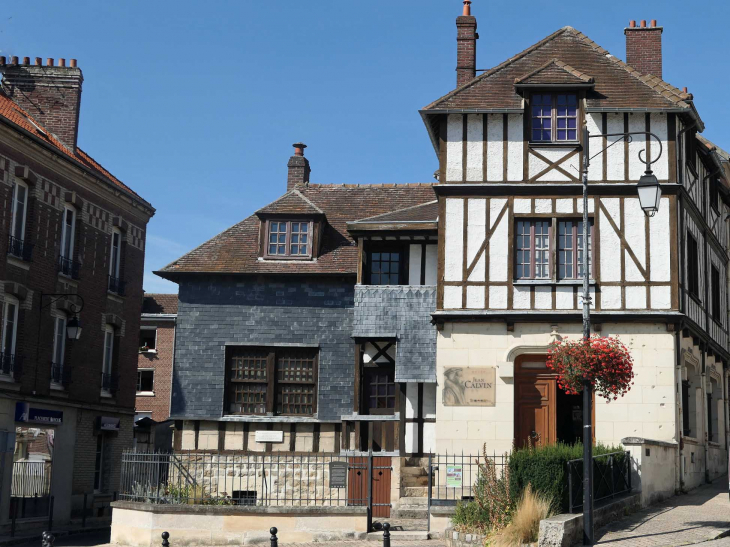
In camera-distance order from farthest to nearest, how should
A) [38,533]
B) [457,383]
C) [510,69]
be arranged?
[38,533] → [510,69] → [457,383]

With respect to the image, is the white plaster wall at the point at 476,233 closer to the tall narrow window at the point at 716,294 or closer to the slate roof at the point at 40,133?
the tall narrow window at the point at 716,294

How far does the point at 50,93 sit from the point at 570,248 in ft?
51.9

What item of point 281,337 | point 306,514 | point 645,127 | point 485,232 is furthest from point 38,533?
point 645,127

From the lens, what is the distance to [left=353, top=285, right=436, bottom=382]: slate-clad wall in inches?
861

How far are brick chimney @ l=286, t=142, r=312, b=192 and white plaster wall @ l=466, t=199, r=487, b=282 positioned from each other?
27.0ft

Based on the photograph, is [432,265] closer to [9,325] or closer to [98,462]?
[9,325]

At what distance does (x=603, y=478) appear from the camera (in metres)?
16.4

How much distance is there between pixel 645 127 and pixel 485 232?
412 cm

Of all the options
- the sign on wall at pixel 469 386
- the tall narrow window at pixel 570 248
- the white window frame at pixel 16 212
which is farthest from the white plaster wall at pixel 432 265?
the white window frame at pixel 16 212

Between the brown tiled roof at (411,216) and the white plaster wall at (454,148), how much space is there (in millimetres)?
1728

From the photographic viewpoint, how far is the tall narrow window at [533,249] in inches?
822

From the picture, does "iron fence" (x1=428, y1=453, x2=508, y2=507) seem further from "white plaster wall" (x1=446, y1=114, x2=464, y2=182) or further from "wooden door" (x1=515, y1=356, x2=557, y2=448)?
"white plaster wall" (x1=446, y1=114, x2=464, y2=182)

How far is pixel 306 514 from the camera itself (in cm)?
1738

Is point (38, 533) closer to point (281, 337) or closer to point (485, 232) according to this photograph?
point (281, 337)
